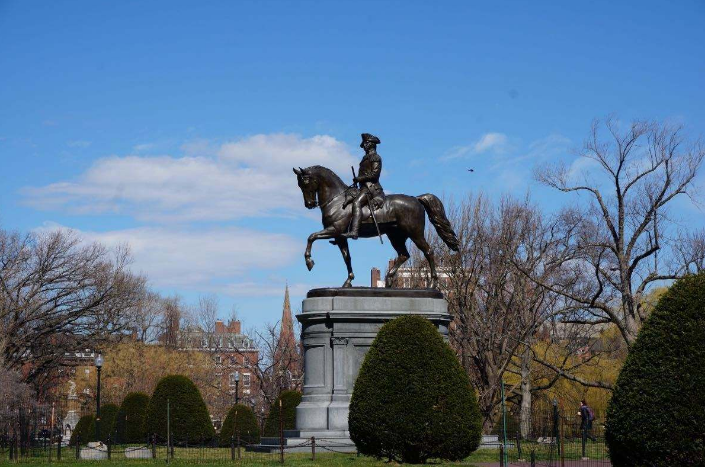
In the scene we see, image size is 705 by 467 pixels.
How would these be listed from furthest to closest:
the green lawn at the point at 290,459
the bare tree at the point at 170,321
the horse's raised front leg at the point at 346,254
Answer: the bare tree at the point at 170,321 < the horse's raised front leg at the point at 346,254 < the green lawn at the point at 290,459

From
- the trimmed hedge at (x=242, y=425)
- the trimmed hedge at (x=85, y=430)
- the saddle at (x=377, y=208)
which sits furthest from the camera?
the trimmed hedge at (x=85, y=430)

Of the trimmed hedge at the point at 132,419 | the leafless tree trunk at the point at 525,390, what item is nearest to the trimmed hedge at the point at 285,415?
the trimmed hedge at the point at 132,419

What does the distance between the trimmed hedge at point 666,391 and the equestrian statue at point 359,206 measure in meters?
12.7

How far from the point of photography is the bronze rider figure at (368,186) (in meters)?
25.6

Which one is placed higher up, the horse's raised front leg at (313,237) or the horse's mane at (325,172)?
the horse's mane at (325,172)

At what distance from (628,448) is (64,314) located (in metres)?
43.0

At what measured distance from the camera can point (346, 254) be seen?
2631 centimetres

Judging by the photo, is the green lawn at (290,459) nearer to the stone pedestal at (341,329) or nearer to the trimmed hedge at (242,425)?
the stone pedestal at (341,329)

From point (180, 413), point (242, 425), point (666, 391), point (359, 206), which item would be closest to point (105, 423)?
point (242, 425)

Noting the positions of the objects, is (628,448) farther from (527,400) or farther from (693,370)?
(527,400)

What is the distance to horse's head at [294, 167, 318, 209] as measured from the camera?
25.9m

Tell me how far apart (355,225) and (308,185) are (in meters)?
1.73

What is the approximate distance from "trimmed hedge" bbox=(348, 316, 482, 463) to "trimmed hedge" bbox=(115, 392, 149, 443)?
1943 cm

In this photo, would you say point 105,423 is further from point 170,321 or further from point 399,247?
point 170,321
